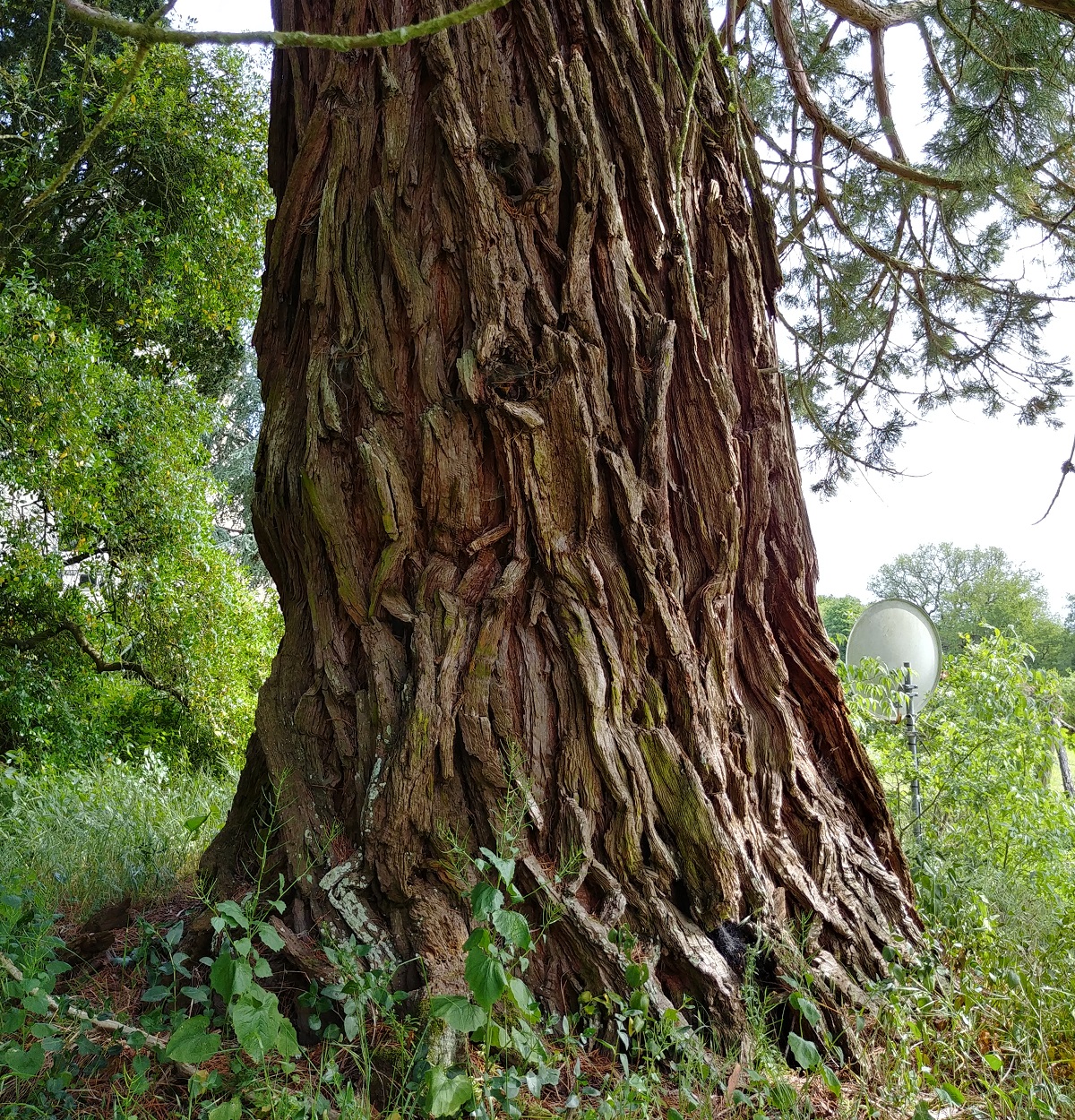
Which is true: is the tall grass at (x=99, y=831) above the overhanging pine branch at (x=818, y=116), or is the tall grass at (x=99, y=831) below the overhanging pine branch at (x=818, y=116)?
below

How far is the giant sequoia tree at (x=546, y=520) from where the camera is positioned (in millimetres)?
1956

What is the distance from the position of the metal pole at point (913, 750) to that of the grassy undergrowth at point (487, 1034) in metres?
0.67

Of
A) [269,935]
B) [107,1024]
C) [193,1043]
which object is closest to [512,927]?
[269,935]

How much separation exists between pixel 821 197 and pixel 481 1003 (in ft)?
14.7

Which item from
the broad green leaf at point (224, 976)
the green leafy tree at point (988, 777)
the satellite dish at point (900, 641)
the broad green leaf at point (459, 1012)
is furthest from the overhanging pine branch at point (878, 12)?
the broad green leaf at point (224, 976)

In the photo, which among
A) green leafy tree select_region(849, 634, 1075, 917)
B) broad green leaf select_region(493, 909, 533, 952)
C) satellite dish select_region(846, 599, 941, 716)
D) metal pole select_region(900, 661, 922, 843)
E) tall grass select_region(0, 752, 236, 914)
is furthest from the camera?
satellite dish select_region(846, 599, 941, 716)

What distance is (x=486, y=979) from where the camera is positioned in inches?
57.0

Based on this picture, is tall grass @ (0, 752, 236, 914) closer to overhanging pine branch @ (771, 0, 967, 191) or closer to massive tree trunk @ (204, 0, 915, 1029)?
massive tree trunk @ (204, 0, 915, 1029)

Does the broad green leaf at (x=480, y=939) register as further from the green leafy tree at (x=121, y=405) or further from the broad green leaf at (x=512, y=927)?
the green leafy tree at (x=121, y=405)

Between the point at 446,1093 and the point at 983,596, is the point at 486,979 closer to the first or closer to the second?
the point at 446,1093

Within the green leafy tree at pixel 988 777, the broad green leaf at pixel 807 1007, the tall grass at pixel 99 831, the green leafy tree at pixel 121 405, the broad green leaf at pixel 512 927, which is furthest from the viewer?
the green leafy tree at pixel 121 405

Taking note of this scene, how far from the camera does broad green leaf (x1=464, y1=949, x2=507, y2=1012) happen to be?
1.44 meters

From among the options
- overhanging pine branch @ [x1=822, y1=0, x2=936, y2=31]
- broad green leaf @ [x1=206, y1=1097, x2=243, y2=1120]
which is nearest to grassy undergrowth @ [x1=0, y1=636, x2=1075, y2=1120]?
broad green leaf @ [x1=206, y1=1097, x2=243, y2=1120]

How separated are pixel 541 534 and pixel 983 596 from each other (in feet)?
138
